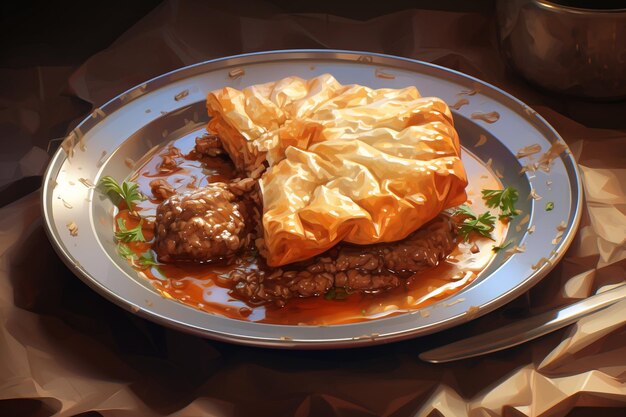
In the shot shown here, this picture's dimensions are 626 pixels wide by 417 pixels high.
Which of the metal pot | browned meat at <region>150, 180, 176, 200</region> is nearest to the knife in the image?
browned meat at <region>150, 180, 176, 200</region>

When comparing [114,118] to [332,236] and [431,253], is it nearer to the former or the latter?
[332,236]

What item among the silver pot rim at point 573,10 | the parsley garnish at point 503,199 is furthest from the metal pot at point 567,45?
the parsley garnish at point 503,199

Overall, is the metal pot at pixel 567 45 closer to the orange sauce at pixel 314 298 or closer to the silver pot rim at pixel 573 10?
the silver pot rim at pixel 573 10

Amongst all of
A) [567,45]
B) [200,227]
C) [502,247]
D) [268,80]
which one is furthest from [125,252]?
[567,45]

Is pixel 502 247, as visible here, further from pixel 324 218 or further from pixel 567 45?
pixel 567 45

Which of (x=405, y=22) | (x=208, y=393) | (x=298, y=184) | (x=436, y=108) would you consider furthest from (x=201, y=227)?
(x=405, y=22)

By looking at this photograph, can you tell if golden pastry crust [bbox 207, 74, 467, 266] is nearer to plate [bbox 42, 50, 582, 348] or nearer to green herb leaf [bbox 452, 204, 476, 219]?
green herb leaf [bbox 452, 204, 476, 219]
